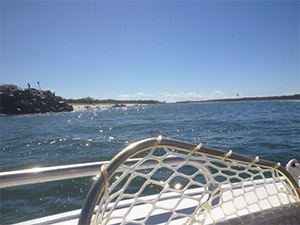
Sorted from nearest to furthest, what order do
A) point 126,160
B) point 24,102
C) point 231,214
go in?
point 126,160
point 231,214
point 24,102

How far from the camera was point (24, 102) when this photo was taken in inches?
1767

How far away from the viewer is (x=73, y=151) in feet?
25.6

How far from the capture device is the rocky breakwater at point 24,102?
4341 centimetres

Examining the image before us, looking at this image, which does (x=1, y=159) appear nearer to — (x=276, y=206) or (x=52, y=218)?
(x=52, y=218)

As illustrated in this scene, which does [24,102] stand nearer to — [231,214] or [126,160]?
[126,160]

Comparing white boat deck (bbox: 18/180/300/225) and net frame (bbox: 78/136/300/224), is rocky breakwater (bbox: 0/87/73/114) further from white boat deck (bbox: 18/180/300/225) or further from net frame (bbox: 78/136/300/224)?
net frame (bbox: 78/136/300/224)

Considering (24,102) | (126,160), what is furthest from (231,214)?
(24,102)

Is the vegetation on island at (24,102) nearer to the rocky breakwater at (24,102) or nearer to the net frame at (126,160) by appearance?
the rocky breakwater at (24,102)

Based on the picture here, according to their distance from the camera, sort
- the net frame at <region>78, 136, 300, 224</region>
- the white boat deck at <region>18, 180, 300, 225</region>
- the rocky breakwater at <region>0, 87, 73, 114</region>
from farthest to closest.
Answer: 1. the rocky breakwater at <region>0, 87, 73, 114</region>
2. the white boat deck at <region>18, 180, 300, 225</region>
3. the net frame at <region>78, 136, 300, 224</region>

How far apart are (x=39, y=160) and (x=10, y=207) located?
11.1 feet

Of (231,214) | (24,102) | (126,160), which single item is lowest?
(231,214)

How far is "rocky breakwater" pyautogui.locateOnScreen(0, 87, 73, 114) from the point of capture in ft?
142

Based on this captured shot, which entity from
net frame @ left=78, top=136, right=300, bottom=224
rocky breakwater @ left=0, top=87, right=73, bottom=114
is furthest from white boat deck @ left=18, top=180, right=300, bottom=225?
rocky breakwater @ left=0, top=87, right=73, bottom=114

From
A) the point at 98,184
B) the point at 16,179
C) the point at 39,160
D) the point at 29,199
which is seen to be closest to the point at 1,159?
the point at 39,160
